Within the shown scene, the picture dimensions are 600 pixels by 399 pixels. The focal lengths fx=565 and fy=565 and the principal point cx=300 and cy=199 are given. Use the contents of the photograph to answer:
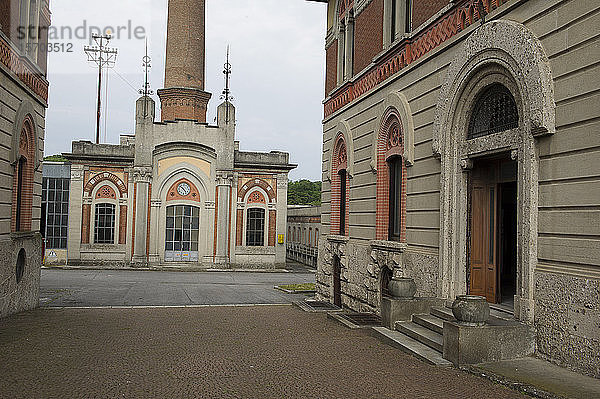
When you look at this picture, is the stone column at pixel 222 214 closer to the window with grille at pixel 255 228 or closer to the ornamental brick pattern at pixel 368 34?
the window with grille at pixel 255 228

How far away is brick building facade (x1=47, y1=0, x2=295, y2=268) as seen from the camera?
3316cm

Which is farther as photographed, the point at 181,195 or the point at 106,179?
the point at 181,195

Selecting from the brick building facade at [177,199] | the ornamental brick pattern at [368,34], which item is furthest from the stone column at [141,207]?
the ornamental brick pattern at [368,34]

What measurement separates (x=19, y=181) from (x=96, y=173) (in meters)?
19.6

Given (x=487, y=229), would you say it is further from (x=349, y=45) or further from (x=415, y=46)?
(x=349, y=45)

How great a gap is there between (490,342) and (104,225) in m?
29.4

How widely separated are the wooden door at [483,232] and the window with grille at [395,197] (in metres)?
2.72

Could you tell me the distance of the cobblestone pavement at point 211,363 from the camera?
6730 millimetres

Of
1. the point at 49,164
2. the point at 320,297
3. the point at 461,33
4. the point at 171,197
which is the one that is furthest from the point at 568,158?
the point at 49,164

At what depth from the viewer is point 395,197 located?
13062 mm

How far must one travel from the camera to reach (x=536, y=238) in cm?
764

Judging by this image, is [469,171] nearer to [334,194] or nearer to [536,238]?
[536,238]

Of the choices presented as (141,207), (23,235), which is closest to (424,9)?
(23,235)

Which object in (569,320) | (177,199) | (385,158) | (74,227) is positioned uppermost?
(385,158)
